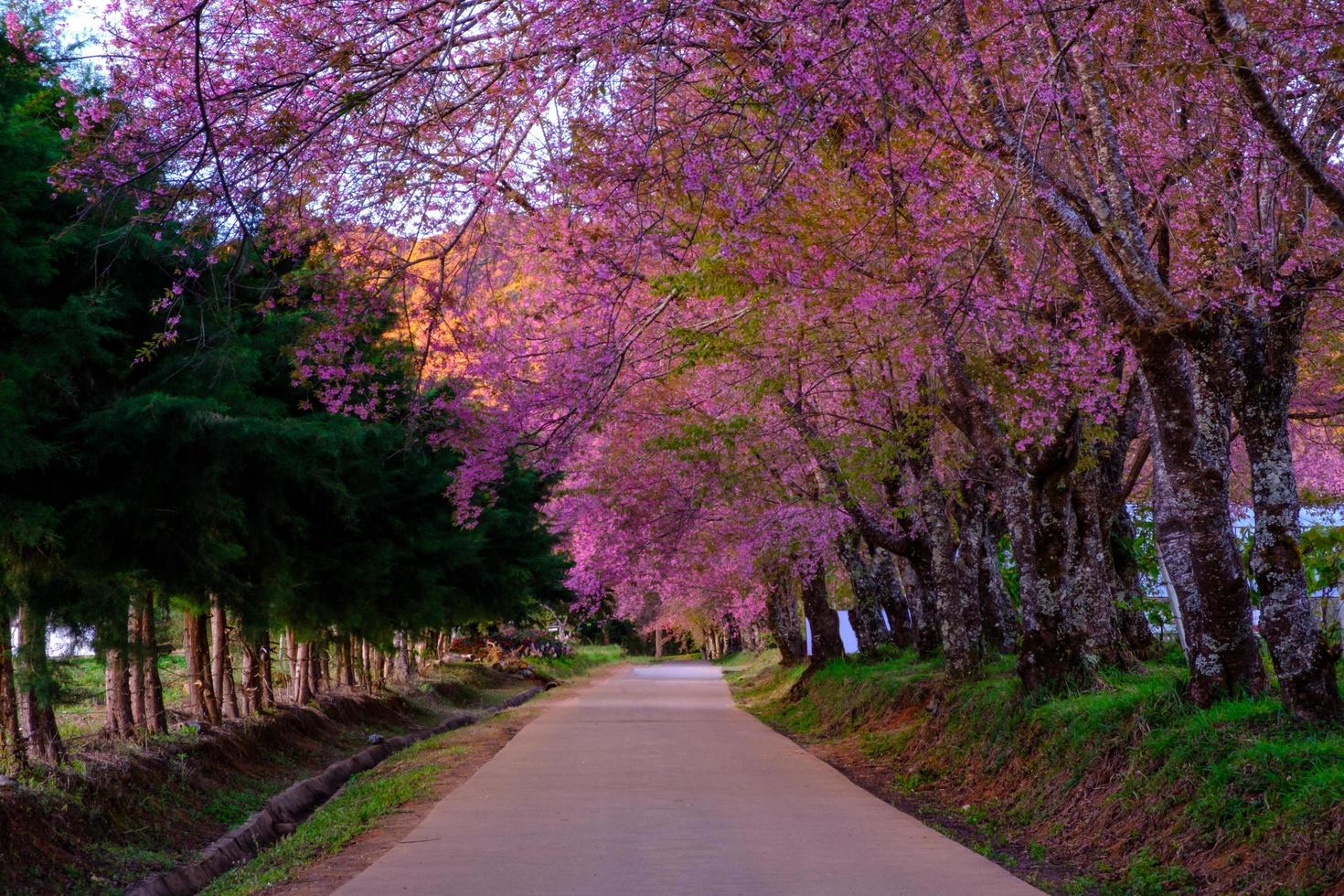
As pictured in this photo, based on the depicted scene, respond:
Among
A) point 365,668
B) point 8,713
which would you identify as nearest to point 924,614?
point 365,668

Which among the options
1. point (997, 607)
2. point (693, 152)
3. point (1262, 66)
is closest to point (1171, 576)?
point (1262, 66)

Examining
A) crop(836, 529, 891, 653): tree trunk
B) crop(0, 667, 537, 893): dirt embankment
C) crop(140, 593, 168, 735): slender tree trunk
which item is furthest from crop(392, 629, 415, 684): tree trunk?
crop(140, 593, 168, 735): slender tree trunk

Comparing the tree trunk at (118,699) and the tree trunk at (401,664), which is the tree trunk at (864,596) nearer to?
the tree trunk at (401,664)

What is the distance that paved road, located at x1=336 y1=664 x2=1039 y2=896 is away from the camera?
759cm

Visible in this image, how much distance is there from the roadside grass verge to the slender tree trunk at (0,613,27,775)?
7849 millimetres

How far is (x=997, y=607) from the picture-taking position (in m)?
21.1

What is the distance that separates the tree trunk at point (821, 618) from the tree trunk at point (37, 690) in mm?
20232

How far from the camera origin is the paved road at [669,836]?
7594 mm

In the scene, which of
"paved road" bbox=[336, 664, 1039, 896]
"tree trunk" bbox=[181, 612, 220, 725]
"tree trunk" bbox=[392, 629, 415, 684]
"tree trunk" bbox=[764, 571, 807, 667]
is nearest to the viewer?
"paved road" bbox=[336, 664, 1039, 896]

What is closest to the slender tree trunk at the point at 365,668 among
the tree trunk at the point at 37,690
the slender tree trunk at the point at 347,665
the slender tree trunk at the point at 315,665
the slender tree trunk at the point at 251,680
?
the slender tree trunk at the point at 347,665

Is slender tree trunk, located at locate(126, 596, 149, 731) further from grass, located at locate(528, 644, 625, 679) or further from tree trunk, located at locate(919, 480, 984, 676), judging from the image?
grass, located at locate(528, 644, 625, 679)

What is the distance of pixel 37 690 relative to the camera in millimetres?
10039

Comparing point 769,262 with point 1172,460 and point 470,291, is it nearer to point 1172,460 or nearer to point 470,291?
point 470,291

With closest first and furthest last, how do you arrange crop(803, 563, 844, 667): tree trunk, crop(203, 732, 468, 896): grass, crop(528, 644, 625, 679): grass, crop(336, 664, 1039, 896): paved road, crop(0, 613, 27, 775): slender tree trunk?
crop(336, 664, 1039, 896): paved road < crop(203, 732, 468, 896): grass < crop(0, 613, 27, 775): slender tree trunk < crop(803, 563, 844, 667): tree trunk < crop(528, 644, 625, 679): grass
